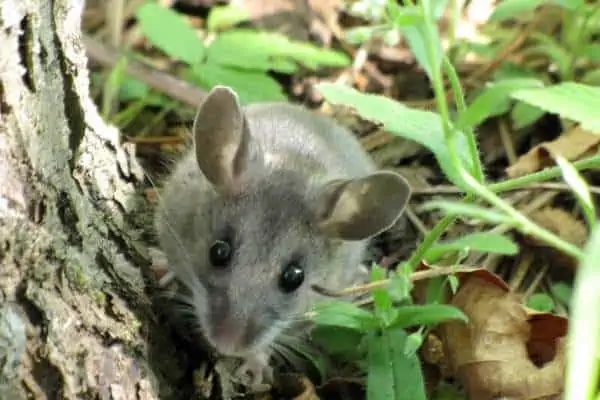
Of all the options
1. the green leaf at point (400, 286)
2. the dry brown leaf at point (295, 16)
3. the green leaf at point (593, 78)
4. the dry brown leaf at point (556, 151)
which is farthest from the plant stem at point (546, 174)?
the dry brown leaf at point (295, 16)

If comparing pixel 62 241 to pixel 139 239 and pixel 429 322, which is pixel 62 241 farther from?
pixel 429 322

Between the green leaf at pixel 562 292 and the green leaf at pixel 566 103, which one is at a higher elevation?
the green leaf at pixel 566 103

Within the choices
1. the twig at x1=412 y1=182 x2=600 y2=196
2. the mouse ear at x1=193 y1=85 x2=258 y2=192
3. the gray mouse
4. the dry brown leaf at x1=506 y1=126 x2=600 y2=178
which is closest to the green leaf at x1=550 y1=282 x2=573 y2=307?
the twig at x1=412 y1=182 x2=600 y2=196

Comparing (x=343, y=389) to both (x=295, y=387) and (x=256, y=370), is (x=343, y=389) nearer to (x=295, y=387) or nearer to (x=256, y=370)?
(x=295, y=387)

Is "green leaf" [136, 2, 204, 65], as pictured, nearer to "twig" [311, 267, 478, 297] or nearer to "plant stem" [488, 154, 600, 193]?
"twig" [311, 267, 478, 297]

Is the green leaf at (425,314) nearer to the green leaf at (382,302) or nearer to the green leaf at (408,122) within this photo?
the green leaf at (382,302)
